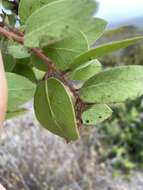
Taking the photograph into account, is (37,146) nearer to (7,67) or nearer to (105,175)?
(105,175)

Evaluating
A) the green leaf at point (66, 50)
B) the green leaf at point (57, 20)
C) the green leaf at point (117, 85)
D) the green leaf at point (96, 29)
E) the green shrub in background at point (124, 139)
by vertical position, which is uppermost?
the green leaf at point (57, 20)

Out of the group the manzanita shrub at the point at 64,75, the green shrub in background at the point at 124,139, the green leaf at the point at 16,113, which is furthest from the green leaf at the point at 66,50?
the green shrub in background at the point at 124,139

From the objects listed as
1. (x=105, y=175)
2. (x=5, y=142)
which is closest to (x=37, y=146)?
(x=5, y=142)

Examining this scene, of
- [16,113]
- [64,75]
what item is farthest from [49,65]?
[16,113]

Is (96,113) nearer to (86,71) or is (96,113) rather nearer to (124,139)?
(86,71)

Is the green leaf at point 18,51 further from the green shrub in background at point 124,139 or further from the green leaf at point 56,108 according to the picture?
the green shrub in background at point 124,139

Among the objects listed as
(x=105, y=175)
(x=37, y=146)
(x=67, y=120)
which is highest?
(x=67, y=120)

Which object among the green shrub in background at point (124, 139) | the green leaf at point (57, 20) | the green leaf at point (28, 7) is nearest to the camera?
the green leaf at point (57, 20)
